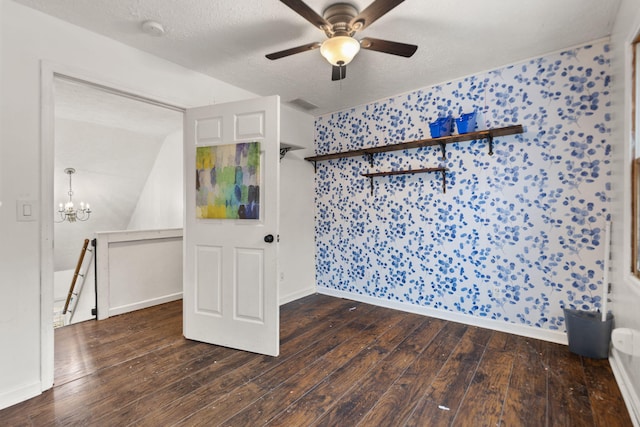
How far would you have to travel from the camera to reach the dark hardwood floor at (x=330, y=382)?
1713 mm

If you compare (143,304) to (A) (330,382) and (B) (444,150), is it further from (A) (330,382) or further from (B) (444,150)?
(B) (444,150)

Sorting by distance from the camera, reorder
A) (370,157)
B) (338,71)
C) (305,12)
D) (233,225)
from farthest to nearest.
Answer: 1. (370,157)
2. (233,225)
3. (338,71)
4. (305,12)

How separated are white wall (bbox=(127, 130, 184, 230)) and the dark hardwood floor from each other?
2725 millimetres

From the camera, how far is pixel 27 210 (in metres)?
1.94

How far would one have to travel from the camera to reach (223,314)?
2.61m

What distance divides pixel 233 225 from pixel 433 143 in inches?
85.4

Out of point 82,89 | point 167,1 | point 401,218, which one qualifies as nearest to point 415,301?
point 401,218

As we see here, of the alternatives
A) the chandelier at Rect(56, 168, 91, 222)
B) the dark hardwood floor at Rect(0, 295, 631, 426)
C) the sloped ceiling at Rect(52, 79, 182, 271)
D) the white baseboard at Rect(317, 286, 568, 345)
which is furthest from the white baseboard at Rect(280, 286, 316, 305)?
the chandelier at Rect(56, 168, 91, 222)

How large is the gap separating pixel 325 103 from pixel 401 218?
169cm

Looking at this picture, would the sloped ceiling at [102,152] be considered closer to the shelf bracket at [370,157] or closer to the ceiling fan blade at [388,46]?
the shelf bracket at [370,157]

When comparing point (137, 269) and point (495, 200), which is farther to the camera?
point (137, 269)

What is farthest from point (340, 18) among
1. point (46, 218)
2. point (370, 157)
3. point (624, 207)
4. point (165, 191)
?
point (165, 191)

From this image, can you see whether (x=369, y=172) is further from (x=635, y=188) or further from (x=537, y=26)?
(x=635, y=188)

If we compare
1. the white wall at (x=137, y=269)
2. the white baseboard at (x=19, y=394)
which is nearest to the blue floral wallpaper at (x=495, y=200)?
the white wall at (x=137, y=269)
